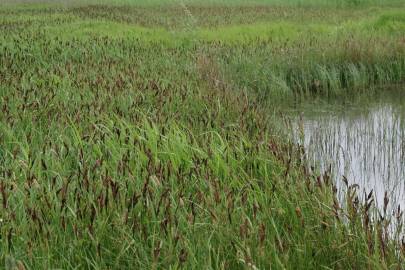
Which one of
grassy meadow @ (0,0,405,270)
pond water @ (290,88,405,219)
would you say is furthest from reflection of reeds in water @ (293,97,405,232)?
grassy meadow @ (0,0,405,270)

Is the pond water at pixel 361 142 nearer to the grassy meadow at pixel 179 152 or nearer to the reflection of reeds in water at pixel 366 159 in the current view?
the reflection of reeds in water at pixel 366 159

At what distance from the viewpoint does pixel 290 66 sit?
9.61 meters

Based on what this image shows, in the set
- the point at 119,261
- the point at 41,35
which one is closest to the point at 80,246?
the point at 119,261

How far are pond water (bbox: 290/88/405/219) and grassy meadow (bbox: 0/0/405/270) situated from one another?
442mm

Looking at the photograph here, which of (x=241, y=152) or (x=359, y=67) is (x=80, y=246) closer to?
(x=241, y=152)

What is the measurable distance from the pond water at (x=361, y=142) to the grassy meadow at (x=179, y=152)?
17.4 inches

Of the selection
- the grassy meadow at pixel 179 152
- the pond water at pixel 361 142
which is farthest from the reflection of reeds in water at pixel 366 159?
the grassy meadow at pixel 179 152

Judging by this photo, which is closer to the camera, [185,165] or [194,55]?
[185,165]

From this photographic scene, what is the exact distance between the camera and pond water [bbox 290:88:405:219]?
512cm

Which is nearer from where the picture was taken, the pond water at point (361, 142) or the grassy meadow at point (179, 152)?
the grassy meadow at point (179, 152)

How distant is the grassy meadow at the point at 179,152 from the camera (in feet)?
8.93

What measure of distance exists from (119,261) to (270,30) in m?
11.4

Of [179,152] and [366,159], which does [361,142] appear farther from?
[179,152]

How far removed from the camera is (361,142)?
6488 millimetres
